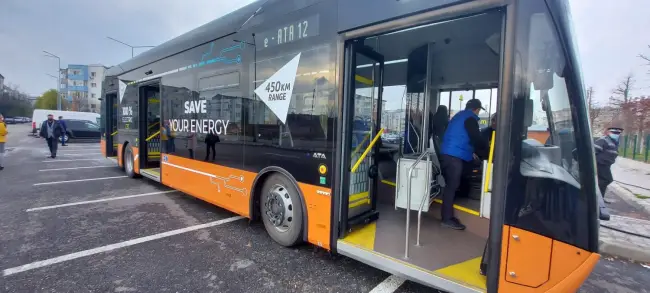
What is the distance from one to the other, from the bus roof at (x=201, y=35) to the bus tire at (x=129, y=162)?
2.16 meters

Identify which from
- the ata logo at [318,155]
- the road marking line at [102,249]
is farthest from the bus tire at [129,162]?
the ata logo at [318,155]

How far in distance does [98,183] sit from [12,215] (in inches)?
106

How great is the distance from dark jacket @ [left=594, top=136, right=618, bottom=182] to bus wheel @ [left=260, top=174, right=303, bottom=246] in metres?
6.06

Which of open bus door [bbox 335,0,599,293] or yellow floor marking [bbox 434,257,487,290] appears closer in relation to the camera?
open bus door [bbox 335,0,599,293]

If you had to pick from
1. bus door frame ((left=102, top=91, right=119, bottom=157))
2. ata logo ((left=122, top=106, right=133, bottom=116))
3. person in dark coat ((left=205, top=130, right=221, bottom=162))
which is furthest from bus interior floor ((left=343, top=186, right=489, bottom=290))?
bus door frame ((left=102, top=91, right=119, bottom=157))

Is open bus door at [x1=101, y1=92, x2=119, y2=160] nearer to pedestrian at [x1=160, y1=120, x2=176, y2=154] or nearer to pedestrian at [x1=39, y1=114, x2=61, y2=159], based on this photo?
pedestrian at [x1=39, y1=114, x2=61, y2=159]

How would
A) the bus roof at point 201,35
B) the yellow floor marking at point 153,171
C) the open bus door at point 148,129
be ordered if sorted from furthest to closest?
the open bus door at point 148,129
the yellow floor marking at point 153,171
the bus roof at point 201,35

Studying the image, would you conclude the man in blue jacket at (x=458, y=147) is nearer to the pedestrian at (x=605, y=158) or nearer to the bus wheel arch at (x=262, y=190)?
the bus wheel arch at (x=262, y=190)

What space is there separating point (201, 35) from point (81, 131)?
2200 cm

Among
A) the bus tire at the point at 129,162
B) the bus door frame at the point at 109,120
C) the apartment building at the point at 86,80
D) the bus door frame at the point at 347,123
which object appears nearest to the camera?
the bus door frame at the point at 347,123

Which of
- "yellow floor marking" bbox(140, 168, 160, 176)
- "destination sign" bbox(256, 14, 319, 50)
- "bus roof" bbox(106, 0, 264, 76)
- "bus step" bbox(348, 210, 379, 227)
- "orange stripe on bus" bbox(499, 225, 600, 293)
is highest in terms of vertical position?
"bus roof" bbox(106, 0, 264, 76)

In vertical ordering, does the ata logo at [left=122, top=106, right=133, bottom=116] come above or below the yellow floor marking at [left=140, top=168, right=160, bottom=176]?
above

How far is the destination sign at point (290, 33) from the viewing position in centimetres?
335

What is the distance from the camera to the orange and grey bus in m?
2.12
